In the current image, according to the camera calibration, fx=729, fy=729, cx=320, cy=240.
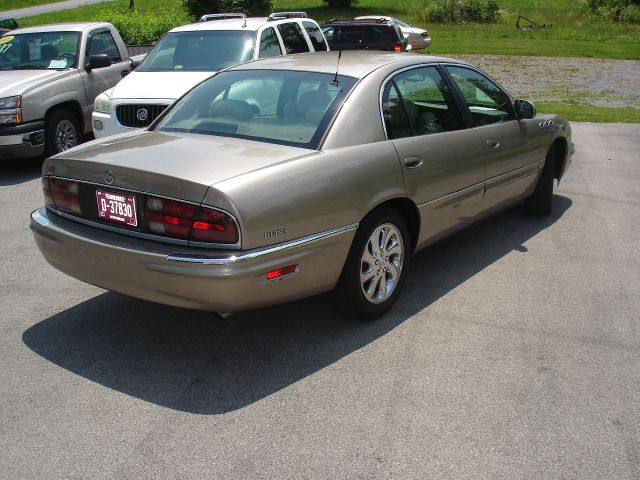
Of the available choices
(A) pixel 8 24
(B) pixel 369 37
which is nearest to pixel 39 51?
(A) pixel 8 24

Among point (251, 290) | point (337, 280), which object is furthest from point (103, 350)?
point (337, 280)

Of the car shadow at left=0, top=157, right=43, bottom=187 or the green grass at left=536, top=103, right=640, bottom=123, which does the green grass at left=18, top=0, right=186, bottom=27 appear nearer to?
the green grass at left=536, top=103, right=640, bottom=123

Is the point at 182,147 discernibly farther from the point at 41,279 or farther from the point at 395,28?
the point at 395,28

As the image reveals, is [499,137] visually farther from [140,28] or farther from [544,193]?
[140,28]

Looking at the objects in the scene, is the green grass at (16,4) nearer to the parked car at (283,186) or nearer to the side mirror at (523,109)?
the side mirror at (523,109)

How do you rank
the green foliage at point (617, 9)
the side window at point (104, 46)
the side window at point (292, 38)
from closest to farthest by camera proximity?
the side window at point (292, 38) < the side window at point (104, 46) < the green foliage at point (617, 9)

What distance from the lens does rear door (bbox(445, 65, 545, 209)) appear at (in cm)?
555

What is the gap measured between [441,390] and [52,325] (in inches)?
94.2

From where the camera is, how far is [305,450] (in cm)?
321

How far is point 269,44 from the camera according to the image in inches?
368

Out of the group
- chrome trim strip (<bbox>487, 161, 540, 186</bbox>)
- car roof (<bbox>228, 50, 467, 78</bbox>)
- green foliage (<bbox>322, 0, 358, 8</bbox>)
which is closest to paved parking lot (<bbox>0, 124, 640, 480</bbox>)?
chrome trim strip (<bbox>487, 161, 540, 186</bbox>)

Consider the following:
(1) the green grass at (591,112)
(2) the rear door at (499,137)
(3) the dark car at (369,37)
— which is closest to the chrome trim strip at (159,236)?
(2) the rear door at (499,137)

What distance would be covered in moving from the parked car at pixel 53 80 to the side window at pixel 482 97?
540cm

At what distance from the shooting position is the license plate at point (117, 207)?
12.5ft
